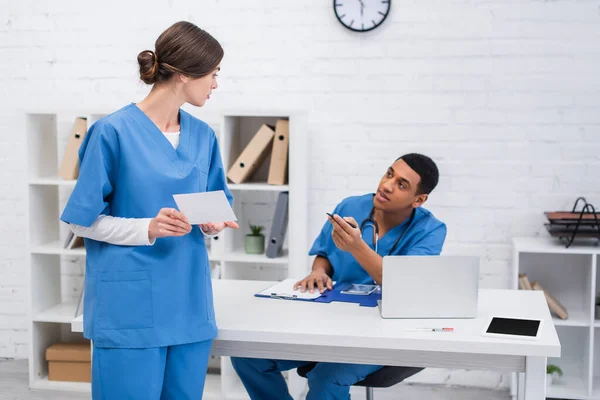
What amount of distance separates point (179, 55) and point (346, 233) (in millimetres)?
786

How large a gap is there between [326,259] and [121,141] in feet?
3.57

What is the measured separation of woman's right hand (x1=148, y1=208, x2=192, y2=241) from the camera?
6.25 ft

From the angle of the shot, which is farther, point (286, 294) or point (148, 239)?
point (286, 294)

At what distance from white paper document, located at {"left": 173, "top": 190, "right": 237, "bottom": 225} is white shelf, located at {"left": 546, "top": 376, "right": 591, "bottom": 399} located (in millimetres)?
2227

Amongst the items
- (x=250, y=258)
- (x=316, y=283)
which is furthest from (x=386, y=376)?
(x=250, y=258)

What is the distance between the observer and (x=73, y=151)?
3.80 m

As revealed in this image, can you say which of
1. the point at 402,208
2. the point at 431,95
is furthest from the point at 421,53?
the point at 402,208

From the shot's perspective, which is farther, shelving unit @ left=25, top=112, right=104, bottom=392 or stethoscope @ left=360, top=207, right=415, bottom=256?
shelving unit @ left=25, top=112, right=104, bottom=392

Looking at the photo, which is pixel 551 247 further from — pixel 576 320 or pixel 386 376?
pixel 386 376

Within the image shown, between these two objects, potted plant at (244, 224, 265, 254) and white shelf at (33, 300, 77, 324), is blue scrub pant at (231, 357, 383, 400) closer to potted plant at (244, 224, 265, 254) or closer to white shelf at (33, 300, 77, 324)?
potted plant at (244, 224, 265, 254)

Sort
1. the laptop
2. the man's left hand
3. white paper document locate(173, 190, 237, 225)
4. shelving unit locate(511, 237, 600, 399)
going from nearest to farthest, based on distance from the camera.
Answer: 1. white paper document locate(173, 190, 237, 225)
2. the laptop
3. the man's left hand
4. shelving unit locate(511, 237, 600, 399)

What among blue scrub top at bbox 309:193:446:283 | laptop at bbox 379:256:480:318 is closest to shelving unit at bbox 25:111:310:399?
blue scrub top at bbox 309:193:446:283

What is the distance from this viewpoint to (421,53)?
3.78 meters

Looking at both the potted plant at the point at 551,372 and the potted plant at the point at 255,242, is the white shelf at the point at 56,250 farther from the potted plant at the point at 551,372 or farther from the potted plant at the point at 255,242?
the potted plant at the point at 551,372
